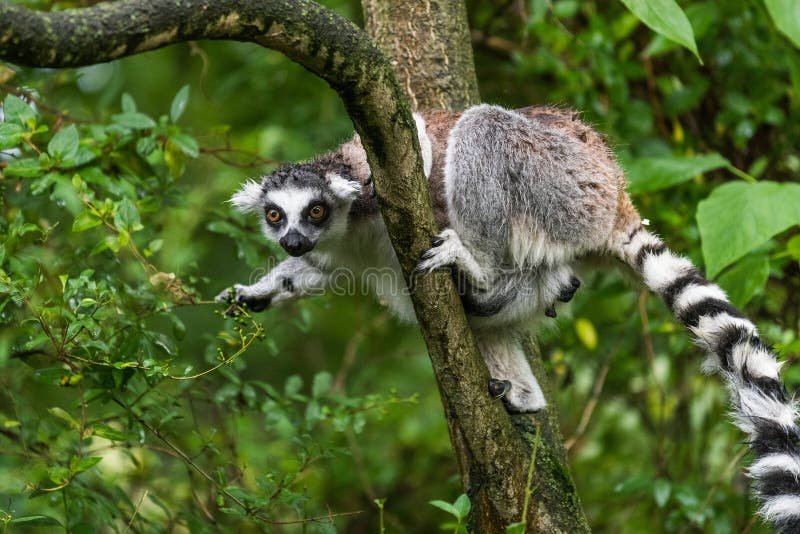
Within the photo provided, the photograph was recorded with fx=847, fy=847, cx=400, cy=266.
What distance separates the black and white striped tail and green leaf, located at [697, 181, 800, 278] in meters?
0.16

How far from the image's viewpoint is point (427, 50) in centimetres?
563

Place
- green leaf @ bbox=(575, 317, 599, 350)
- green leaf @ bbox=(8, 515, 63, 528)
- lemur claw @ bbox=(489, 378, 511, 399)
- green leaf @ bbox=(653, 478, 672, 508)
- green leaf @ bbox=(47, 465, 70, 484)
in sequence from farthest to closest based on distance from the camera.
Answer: green leaf @ bbox=(575, 317, 599, 350)
green leaf @ bbox=(653, 478, 672, 508)
lemur claw @ bbox=(489, 378, 511, 399)
green leaf @ bbox=(47, 465, 70, 484)
green leaf @ bbox=(8, 515, 63, 528)

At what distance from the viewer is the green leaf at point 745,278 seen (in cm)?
499

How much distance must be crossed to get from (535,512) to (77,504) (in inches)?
96.1

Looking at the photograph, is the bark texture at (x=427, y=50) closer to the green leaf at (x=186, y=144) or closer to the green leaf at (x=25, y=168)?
the green leaf at (x=186, y=144)

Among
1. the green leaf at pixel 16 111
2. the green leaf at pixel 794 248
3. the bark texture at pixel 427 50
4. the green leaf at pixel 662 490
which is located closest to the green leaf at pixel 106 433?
the green leaf at pixel 16 111

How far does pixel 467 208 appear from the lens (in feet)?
15.8

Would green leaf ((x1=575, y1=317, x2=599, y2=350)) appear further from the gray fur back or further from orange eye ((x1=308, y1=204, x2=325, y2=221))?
orange eye ((x1=308, y1=204, x2=325, y2=221))

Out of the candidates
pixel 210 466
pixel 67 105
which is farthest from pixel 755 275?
pixel 67 105

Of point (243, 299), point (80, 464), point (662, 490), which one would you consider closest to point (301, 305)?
point (243, 299)

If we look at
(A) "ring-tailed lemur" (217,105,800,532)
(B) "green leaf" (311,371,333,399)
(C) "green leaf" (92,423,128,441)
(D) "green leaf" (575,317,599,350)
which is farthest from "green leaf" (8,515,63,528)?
(D) "green leaf" (575,317,599,350)

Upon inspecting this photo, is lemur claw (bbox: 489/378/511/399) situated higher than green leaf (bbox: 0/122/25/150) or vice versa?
green leaf (bbox: 0/122/25/150)

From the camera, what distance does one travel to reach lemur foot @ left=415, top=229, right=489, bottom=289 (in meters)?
4.09

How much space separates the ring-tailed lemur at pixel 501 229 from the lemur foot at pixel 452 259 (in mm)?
12
